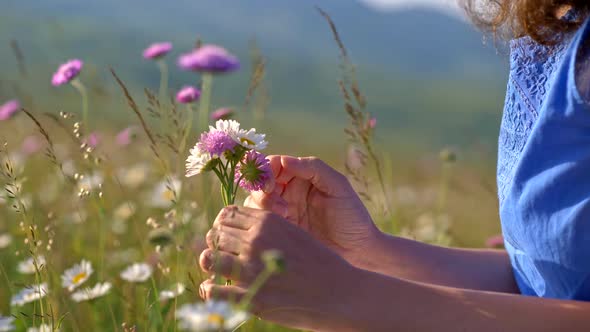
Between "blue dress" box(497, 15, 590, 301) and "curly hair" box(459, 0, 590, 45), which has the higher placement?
"curly hair" box(459, 0, 590, 45)

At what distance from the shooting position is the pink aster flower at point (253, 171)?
36.4 inches

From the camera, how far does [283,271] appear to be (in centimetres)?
79

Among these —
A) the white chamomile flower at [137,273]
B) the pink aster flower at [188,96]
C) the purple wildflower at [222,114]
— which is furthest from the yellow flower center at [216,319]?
the purple wildflower at [222,114]

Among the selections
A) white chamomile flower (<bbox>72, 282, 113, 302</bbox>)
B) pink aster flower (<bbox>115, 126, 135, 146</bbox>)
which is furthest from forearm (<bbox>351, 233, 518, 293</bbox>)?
pink aster flower (<bbox>115, 126, 135, 146</bbox>)

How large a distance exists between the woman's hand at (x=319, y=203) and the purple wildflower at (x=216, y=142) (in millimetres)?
127

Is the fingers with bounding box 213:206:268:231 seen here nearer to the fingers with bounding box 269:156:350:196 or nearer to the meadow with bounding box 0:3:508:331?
the meadow with bounding box 0:3:508:331

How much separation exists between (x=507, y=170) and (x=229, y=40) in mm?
114027

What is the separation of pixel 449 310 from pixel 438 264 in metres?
0.47

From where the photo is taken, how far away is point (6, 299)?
163 cm

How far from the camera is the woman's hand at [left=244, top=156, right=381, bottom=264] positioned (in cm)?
106

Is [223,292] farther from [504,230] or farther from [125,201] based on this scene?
[125,201]

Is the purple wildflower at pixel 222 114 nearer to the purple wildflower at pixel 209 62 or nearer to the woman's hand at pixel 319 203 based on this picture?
the purple wildflower at pixel 209 62

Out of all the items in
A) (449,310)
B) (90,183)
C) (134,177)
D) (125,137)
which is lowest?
(134,177)

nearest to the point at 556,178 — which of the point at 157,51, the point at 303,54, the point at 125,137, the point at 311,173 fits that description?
the point at 311,173
